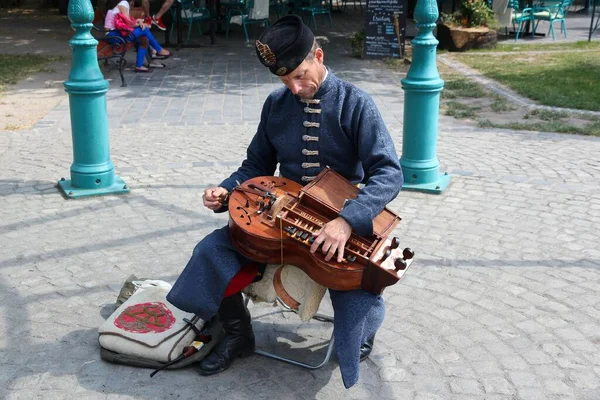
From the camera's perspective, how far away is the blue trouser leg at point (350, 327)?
327 cm

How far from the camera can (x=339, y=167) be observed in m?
3.64

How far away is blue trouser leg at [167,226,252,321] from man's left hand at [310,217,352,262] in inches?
18.1

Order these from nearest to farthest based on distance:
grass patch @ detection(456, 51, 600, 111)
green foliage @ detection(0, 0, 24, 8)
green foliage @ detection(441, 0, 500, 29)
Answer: grass patch @ detection(456, 51, 600, 111) → green foliage @ detection(441, 0, 500, 29) → green foliage @ detection(0, 0, 24, 8)

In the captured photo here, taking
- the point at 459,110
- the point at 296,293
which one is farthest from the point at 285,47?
the point at 459,110

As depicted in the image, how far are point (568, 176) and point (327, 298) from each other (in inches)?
123

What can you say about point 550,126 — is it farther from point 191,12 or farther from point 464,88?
point 191,12

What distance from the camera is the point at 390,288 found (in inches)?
180

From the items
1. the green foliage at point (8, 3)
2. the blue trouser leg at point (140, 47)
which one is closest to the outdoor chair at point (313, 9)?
the blue trouser leg at point (140, 47)

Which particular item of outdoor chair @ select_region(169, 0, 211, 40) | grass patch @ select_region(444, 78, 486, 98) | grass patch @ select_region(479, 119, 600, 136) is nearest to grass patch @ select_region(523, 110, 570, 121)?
grass patch @ select_region(479, 119, 600, 136)

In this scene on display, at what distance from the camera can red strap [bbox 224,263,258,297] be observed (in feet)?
11.6

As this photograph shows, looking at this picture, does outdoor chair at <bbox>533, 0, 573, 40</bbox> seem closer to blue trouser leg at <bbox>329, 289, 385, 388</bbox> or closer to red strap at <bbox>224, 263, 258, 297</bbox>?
red strap at <bbox>224, 263, 258, 297</bbox>

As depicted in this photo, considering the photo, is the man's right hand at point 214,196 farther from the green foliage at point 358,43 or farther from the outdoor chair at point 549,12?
the outdoor chair at point 549,12

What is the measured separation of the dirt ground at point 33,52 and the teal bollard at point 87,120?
2.59 m

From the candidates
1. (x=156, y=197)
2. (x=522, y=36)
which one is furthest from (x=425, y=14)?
(x=522, y=36)
